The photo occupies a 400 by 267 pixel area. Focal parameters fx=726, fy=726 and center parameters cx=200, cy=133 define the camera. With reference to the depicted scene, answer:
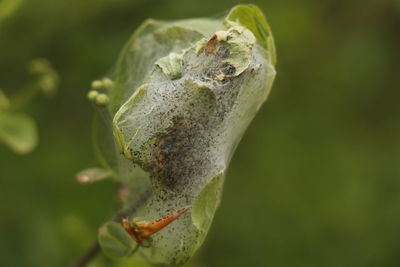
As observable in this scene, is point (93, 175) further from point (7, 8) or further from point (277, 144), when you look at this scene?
point (277, 144)

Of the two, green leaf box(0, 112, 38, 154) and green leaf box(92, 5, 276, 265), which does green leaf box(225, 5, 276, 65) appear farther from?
green leaf box(0, 112, 38, 154)

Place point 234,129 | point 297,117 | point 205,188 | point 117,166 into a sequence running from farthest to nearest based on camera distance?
point 297,117 < point 117,166 < point 234,129 < point 205,188

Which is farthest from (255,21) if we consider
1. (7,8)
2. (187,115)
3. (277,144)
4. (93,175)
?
(277,144)

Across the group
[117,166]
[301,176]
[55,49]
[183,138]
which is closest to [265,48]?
[183,138]

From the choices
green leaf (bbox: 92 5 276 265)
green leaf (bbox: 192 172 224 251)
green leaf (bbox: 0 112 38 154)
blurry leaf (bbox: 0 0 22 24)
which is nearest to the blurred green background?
green leaf (bbox: 0 112 38 154)

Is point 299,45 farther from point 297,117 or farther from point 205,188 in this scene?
point 205,188

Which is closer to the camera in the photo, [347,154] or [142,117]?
[142,117]
